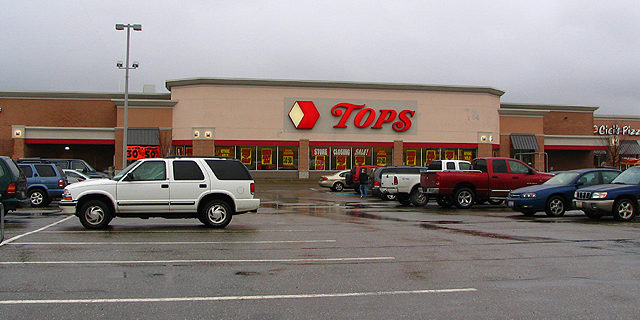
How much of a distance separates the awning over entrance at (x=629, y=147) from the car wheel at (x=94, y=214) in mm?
53196

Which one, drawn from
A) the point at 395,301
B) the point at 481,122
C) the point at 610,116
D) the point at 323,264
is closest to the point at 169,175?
the point at 323,264

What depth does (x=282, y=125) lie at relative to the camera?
4553 centimetres

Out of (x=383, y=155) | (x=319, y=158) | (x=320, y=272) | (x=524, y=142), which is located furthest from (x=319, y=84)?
(x=320, y=272)

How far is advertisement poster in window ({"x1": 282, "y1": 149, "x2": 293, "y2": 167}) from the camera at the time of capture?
4600 cm

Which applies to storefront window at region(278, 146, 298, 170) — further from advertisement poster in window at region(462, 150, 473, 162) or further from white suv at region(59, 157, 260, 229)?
white suv at region(59, 157, 260, 229)

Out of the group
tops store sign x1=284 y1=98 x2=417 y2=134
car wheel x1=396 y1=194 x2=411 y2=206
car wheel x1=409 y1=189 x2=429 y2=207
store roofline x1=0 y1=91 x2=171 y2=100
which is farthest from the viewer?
tops store sign x1=284 y1=98 x2=417 y2=134

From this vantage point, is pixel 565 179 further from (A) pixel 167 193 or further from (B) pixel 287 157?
(B) pixel 287 157

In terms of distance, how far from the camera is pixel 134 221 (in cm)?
1563

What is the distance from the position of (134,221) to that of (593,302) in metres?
12.6

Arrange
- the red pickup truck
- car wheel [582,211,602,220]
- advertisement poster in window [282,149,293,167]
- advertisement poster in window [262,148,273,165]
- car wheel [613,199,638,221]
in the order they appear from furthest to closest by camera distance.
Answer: advertisement poster in window [282,149,293,167] → advertisement poster in window [262,148,273,165] → the red pickup truck → car wheel [582,211,602,220] → car wheel [613,199,638,221]

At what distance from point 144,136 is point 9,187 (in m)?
30.8

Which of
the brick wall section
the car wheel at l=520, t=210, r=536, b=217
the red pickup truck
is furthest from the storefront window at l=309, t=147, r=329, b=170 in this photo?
the car wheel at l=520, t=210, r=536, b=217

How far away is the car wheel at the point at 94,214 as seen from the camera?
13.0 m

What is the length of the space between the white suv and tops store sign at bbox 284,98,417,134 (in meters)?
31.9
